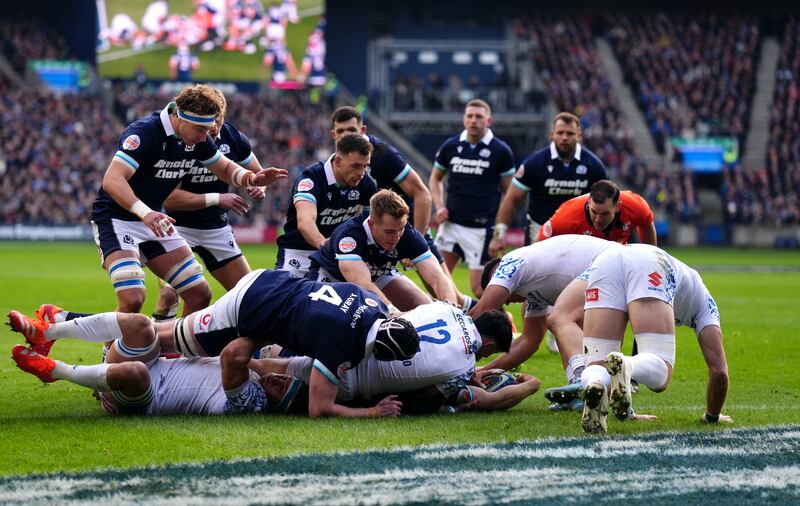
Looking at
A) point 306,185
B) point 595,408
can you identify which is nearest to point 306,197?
point 306,185

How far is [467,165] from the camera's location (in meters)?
13.7

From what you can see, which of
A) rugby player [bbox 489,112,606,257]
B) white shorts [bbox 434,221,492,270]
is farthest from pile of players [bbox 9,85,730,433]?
white shorts [bbox 434,221,492,270]

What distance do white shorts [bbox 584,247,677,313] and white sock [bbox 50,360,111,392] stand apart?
10.0ft

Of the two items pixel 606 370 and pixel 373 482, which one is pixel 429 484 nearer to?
pixel 373 482

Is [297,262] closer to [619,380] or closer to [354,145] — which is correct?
[354,145]

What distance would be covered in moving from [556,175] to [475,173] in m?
1.75

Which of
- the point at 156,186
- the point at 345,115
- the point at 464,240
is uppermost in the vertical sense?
the point at 345,115

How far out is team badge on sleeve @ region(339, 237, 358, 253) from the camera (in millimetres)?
8383

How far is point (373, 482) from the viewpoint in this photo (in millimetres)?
5320

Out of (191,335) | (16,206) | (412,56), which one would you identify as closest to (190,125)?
(191,335)

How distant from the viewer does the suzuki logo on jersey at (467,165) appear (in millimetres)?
13578

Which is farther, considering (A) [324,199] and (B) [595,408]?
(A) [324,199]

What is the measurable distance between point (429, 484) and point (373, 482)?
27cm

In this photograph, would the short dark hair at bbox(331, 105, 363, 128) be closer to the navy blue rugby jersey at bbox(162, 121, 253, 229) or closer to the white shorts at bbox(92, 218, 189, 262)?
the navy blue rugby jersey at bbox(162, 121, 253, 229)
